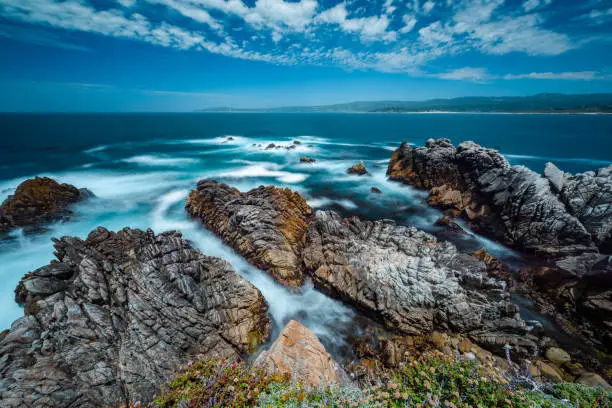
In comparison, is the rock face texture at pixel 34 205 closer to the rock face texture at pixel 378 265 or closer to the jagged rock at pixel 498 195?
the rock face texture at pixel 378 265

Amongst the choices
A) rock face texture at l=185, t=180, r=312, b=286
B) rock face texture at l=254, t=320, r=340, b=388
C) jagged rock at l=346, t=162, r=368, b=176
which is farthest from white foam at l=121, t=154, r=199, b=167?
rock face texture at l=254, t=320, r=340, b=388

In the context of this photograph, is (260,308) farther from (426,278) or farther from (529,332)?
(529,332)

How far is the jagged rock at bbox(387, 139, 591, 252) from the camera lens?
19.8 m

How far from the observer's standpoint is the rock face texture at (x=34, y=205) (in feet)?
68.2

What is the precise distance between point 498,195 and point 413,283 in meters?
16.7

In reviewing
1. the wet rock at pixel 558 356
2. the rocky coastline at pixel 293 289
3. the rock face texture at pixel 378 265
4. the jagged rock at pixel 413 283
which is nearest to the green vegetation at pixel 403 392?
the rocky coastline at pixel 293 289

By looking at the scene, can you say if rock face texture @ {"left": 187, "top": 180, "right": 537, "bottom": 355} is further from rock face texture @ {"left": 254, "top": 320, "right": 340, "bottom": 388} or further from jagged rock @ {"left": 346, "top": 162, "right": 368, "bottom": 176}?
jagged rock @ {"left": 346, "top": 162, "right": 368, "bottom": 176}

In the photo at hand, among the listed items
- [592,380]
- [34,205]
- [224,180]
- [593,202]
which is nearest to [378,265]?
[592,380]

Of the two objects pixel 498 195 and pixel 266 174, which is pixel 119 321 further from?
pixel 266 174

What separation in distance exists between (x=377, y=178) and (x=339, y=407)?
123 ft

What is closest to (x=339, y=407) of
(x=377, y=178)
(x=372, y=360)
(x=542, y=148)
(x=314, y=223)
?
(x=372, y=360)

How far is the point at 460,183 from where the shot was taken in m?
29.7

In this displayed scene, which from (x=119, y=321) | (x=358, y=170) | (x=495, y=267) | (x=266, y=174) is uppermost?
(x=119, y=321)

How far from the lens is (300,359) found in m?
8.09
